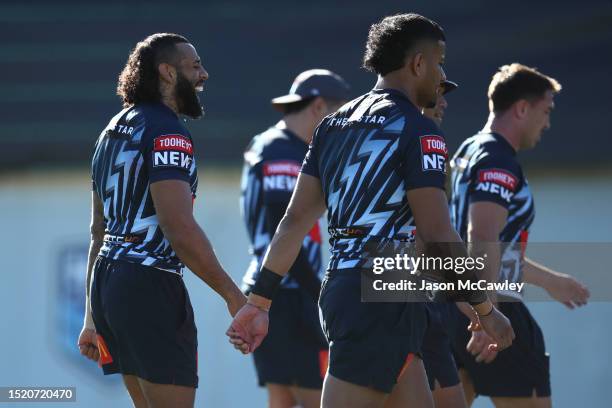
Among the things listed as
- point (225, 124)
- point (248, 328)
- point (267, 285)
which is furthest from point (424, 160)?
point (225, 124)

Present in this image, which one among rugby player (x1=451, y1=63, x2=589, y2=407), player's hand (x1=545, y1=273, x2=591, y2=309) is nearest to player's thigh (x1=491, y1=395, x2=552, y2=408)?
rugby player (x1=451, y1=63, x2=589, y2=407)

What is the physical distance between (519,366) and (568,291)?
53cm

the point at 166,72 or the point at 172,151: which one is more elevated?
the point at 166,72

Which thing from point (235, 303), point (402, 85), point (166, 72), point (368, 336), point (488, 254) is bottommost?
point (368, 336)

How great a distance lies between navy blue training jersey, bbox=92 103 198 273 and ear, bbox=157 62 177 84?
198 millimetres

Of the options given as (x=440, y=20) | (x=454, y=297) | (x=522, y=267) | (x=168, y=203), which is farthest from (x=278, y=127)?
(x=440, y=20)

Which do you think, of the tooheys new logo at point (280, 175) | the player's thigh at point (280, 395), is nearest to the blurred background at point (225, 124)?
the player's thigh at point (280, 395)

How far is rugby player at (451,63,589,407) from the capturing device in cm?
500

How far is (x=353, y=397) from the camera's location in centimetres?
372

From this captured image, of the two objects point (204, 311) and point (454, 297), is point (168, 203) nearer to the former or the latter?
point (454, 297)

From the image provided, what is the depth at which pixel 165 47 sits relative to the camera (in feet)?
14.9

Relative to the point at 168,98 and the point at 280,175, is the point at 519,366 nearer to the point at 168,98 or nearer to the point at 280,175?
the point at 280,175

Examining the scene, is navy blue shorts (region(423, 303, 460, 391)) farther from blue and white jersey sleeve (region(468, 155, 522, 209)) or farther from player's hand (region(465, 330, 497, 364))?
blue and white jersey sleeve (region(468, 155, 522, 209))

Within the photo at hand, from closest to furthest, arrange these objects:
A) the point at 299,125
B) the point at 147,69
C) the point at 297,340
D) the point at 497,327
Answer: the point at 497,327 < the point at 147,69 < the point at 297,340 < the point at 299,125
